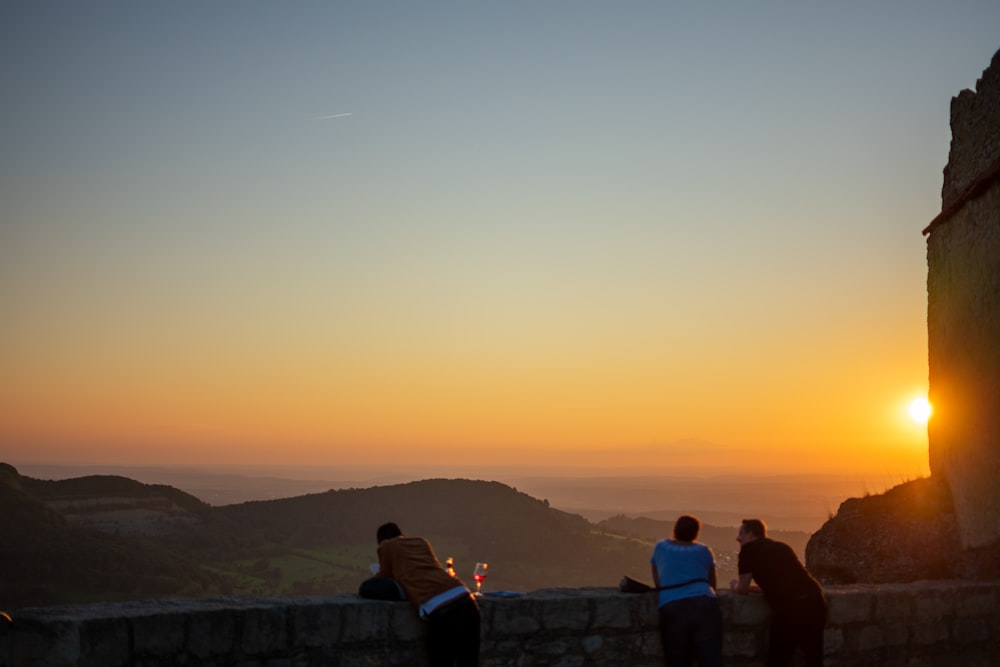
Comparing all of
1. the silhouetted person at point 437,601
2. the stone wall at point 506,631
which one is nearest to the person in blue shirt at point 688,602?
the stone wall at point 506,631

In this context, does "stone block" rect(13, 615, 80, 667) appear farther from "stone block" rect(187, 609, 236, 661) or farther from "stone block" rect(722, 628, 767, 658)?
"stone block" rect(722, 628, 767, 658)

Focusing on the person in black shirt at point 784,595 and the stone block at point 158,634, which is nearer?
the stone block at point 158,634

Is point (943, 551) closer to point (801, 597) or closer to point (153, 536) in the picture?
point (801, 597)

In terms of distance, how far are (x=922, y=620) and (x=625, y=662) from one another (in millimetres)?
3229

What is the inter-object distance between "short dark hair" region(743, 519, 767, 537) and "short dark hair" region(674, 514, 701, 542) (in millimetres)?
685

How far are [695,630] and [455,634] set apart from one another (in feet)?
6.58

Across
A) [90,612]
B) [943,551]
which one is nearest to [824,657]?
[943,551]

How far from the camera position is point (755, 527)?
8438mm

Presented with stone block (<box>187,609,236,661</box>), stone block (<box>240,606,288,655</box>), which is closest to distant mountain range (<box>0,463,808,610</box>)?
stone block (<box>240,606,288,655</box>)

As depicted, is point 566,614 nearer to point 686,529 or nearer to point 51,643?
point 686,529

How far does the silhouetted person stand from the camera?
23.3 feet

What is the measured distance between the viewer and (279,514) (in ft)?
237

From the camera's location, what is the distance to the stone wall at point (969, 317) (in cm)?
1031

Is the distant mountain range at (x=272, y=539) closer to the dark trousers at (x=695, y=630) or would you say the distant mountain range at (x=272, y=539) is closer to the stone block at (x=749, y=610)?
the stone block at (x=749, y=610)
